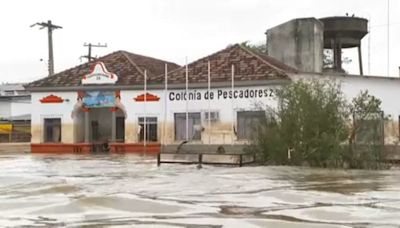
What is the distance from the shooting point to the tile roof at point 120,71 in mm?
38531

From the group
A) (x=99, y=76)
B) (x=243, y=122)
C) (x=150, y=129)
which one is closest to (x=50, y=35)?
(x=99, y=76)

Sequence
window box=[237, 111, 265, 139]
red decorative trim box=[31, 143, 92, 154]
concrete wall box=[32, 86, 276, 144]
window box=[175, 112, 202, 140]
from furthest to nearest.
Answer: red decorative trim box=[31, 143, 92, 154] < window box=[175, 112, 202, 140] < concrete wall box=[32, 86, 276, 144] < window box=[237, 111, 265, 139]

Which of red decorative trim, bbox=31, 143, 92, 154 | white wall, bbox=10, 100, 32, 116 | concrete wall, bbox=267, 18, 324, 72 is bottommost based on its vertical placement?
red decorative trim, bbox=31, 143, 92, 154

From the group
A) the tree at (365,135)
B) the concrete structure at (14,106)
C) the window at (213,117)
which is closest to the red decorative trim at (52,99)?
the window at (213,117)

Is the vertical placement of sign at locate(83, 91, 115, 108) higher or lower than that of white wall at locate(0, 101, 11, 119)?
lower

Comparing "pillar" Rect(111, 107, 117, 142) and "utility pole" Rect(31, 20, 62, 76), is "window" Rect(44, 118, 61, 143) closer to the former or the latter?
"pillar" Rect(111, 107, 117, 142)

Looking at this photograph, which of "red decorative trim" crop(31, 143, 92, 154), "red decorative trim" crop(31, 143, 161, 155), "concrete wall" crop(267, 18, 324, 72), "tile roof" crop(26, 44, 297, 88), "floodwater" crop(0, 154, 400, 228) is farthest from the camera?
"concrete wall" crop(267, 18, 324, 72)

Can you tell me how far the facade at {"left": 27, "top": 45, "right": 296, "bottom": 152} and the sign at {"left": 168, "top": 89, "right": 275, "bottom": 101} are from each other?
0.05 m

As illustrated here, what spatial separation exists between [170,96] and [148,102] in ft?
4.63

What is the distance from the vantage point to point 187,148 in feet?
89.5

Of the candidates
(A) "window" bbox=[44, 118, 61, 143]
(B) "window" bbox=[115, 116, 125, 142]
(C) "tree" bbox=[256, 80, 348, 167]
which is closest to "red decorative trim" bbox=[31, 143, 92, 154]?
(A) "window" bbox=[44, 118, 61, 143]

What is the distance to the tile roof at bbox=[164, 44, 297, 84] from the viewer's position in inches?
1375

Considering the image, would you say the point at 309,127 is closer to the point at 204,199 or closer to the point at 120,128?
the point at 204,199

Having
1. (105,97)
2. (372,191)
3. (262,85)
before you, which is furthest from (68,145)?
(372,191)
